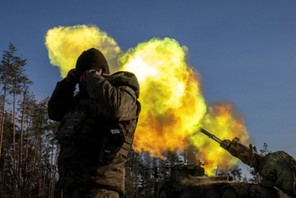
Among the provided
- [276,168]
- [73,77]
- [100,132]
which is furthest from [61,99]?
[276,168]

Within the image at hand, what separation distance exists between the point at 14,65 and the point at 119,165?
47.8 metres

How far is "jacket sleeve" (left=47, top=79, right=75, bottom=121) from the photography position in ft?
15.8

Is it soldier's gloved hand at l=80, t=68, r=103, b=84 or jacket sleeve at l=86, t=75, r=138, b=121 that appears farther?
soldier's gloved hand at l=80, t=68, r=103, b=84

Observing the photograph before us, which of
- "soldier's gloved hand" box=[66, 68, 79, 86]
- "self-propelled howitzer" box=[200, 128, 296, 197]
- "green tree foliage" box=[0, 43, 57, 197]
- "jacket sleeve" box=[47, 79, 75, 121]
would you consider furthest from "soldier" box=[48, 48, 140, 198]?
"green tree foliage" box=[0, 43, 57, 197]

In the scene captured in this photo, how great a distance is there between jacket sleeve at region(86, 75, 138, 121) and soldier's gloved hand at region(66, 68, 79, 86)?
1.99ft

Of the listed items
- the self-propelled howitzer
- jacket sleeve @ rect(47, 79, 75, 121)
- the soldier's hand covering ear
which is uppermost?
the self-propelled howitzer

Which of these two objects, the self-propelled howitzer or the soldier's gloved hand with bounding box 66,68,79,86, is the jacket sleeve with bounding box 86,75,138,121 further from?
the self-propelled howitzer

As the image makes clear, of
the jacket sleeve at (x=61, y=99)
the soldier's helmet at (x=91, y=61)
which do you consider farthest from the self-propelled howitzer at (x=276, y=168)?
the soldier's helmet at (x=91, y=61)

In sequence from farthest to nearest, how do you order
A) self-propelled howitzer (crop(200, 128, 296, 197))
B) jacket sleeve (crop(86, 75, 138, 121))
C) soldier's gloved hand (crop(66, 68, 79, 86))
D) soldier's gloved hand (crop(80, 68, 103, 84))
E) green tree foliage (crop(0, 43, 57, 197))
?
green tree foliage (crop(0, 43, 57, 197))
self-propelled howitzer (crop(200, 128, 296, 197))
soldier's gloved hand (crop(66, 68, 79, 86))
soldier's gloved hand (crop(80, 68, 103, 84))
jacket sleeve (crop(86, 75, 138, 121))

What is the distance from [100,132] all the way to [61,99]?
2.81 ft

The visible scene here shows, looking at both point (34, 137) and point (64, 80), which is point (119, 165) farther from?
point (34, 137)

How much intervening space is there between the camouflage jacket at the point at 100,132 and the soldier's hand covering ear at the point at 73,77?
1.36 feet

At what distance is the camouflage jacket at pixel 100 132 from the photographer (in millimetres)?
4035

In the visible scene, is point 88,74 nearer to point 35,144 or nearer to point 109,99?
point 109,99
